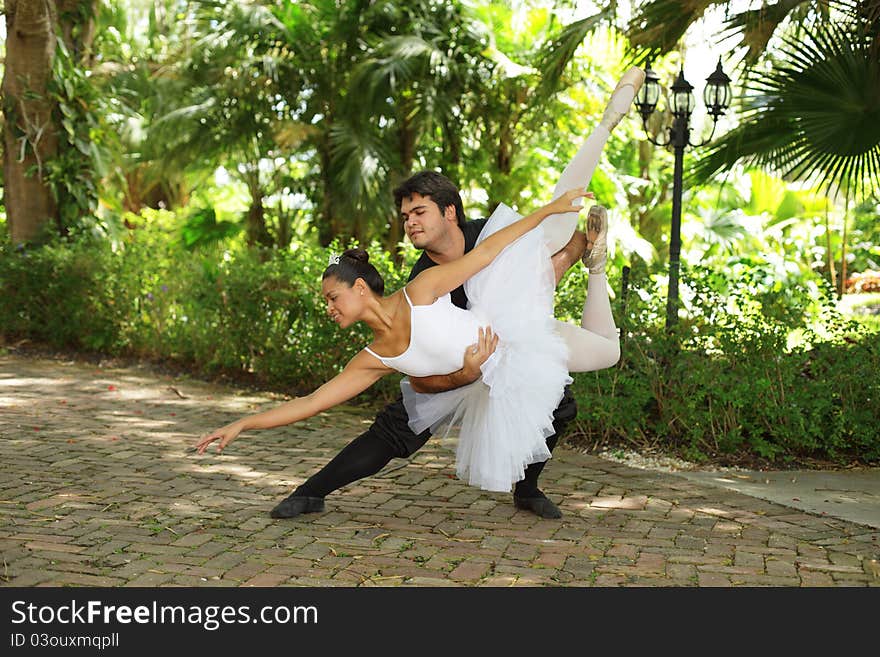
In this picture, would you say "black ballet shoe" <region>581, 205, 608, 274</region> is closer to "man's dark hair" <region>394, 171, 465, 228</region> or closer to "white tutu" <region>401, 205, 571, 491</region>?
"white tutu" <region>401, 205, 571, 491</region>

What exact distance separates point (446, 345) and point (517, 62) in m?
12.5

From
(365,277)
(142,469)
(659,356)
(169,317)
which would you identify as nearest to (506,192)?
(169,317)

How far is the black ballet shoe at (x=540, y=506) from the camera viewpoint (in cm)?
505

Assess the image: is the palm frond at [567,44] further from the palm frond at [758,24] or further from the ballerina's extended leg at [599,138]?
the ballerina's extended leg at [599,138]

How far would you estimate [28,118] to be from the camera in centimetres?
1145

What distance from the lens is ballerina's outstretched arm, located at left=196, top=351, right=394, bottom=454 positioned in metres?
4.38

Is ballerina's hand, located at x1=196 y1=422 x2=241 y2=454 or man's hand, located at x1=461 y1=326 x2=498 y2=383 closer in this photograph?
ballerina's hand, located at x1=196 y1=422 x2=241 y2=454

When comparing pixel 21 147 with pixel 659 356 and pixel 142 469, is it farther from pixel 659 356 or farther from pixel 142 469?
pixel 659 356

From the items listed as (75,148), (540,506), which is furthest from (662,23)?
(75,148)

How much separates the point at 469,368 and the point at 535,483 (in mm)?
1010

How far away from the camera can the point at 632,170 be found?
19297 mm

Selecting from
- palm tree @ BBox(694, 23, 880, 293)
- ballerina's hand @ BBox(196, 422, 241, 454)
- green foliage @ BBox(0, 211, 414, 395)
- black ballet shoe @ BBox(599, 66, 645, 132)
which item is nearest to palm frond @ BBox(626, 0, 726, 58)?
palm tree @ BBox(694, 23, 880, 293)

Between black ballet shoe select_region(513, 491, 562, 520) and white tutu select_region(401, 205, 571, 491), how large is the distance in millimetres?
548

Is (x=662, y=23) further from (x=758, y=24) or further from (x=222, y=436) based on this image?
(x=222, y=436)
